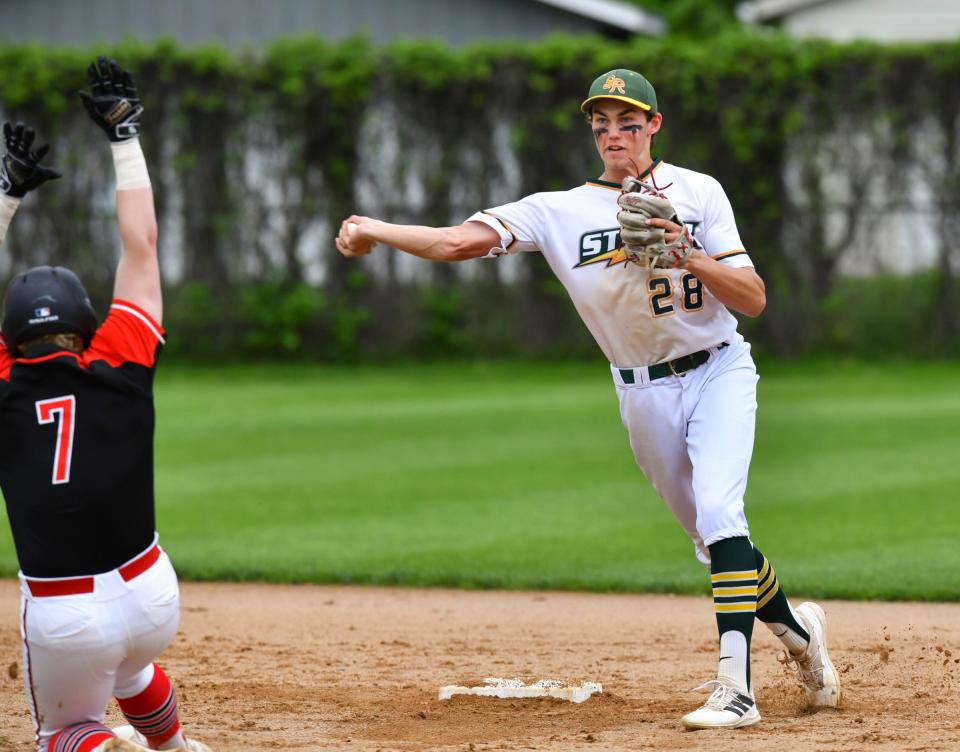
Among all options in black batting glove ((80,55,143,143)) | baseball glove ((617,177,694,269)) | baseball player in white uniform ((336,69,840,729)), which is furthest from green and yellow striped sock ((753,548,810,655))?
black batting glove ((80,55,143,143))

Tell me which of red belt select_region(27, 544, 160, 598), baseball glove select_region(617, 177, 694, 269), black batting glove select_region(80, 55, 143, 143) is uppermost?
black batting glove select_region(80, 55, 143, 143)

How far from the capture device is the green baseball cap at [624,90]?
541 centimetres

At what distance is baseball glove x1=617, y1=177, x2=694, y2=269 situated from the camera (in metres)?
5.05

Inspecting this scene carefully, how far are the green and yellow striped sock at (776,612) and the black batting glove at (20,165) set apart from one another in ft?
9.35

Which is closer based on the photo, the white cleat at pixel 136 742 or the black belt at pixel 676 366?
the white cleat at pixel 136 742

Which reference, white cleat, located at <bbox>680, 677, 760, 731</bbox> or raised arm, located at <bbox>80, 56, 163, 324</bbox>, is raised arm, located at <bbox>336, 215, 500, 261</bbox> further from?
white cleat, located at <bbox>680, 677, 760, 731</bbox>

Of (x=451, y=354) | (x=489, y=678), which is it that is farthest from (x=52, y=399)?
(x=451, y=354)

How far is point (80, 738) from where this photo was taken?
4.24 metres

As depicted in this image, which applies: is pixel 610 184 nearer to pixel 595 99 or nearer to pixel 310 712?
pixel 595 99

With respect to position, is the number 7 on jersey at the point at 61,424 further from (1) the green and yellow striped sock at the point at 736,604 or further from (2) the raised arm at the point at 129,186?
(1) the green and yellow striped sock at the point at 736,604

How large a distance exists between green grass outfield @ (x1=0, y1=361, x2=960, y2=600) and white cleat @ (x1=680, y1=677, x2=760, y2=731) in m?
3.05

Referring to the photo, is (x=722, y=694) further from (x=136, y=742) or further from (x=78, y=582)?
(x=78, y=582)

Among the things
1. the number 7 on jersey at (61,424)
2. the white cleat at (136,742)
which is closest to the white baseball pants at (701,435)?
the white cleat at (136,742)

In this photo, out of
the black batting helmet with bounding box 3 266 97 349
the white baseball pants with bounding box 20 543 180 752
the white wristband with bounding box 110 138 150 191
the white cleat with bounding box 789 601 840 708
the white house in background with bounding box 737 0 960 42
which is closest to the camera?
the white baseball pants with bounding box 20 543 180 752
